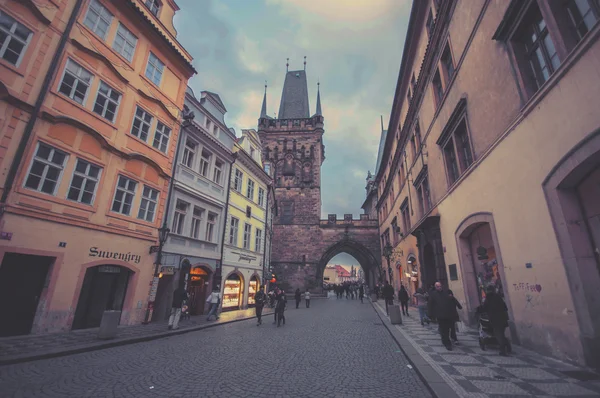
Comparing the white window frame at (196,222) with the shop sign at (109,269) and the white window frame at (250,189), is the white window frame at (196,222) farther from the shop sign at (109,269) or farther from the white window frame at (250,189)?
the white window frame at (250,189)

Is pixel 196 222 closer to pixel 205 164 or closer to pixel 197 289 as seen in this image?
pixel 205 164

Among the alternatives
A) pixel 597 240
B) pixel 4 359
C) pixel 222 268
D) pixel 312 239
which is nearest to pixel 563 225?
pixel 597 240

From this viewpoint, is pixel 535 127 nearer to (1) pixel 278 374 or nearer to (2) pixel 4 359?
(1) pixel 278 374

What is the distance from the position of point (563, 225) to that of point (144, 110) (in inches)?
583

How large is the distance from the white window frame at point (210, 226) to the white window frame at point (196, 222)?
1.89 ft

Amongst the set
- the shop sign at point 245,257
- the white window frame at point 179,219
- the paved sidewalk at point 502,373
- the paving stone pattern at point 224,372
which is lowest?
the paving stone pattern at point 224,372

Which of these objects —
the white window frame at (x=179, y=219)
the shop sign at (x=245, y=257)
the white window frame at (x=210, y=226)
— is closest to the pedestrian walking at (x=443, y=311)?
the white window frame at (x=179, y=219)

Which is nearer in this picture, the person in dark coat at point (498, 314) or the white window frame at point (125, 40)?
the person in dark coat at point (498, 314)

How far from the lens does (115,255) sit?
10.6 metres

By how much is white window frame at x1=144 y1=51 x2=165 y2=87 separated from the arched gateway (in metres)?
21.8

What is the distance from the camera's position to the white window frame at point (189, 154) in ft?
49.0

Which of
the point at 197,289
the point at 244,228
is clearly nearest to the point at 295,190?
the point at 244,228

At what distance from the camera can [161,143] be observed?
43.8 feet

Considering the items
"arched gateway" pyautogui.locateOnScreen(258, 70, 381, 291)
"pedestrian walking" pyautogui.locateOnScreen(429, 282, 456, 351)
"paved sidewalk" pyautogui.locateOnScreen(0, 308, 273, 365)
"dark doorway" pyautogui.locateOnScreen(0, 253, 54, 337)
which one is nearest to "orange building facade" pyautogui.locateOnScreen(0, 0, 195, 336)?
"dark doorway" pyautogui.locateOnScreen(0, 253, 54, 337)
